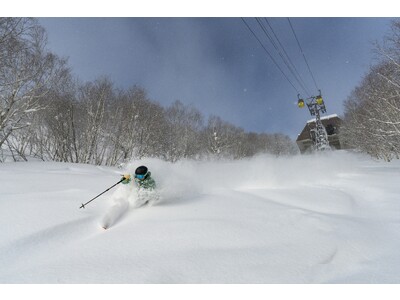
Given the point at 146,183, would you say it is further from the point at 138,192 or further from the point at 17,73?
the point at 17,73

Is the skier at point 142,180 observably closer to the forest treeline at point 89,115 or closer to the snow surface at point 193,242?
the snow surface at point 193,242

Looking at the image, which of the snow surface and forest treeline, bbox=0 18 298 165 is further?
forest treeline, bbox=0 18 298 165

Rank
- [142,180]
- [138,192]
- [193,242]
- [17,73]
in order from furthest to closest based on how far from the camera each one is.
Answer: [17,73], [142,180], [138,192], [193,242]

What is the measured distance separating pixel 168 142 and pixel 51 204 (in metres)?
19.6

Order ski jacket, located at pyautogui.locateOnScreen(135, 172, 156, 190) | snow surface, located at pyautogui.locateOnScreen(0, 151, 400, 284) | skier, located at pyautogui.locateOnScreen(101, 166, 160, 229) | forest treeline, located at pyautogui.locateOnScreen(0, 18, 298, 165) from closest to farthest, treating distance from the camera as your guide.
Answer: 1. snow surface, located at pyautogui.locateOnScreen(0, 151, 400, 284)
2. skier, located at pyautogui.locateOnScreen(101, 166, 160, 229)
3. ski jacket, located at pyautogui.locateOnScreen(135, 172, 156, 190)
4. forest treeline, located at pyautogui.locateOnScreen(0, 18, 298, 165)

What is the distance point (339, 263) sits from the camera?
7.18ft

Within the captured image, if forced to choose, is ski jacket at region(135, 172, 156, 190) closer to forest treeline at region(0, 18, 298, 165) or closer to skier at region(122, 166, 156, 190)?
skier at region(122, 166, 156, 190)

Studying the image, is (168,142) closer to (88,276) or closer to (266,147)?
(88,276)

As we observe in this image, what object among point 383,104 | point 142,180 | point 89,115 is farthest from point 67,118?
point 383,104

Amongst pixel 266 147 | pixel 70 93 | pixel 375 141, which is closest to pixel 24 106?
pixel 70 93

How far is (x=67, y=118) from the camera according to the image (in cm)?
1491

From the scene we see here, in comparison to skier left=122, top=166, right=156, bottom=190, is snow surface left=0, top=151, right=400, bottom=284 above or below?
below

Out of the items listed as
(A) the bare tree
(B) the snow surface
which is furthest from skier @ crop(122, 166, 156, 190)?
(A) the bare tree

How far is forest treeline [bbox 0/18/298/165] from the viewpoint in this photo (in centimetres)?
1020
